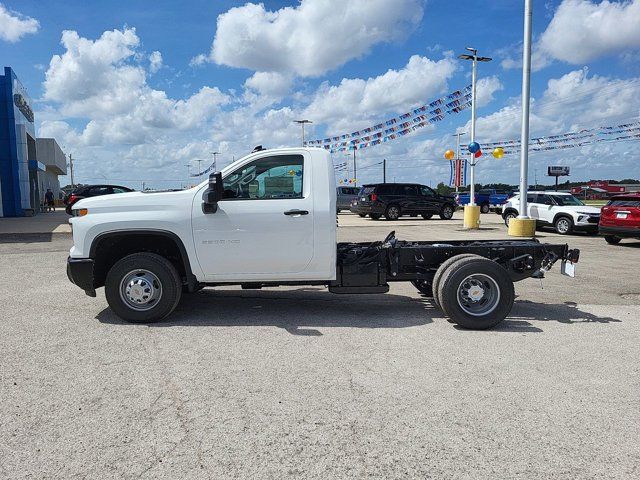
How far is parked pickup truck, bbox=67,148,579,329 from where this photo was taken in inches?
227

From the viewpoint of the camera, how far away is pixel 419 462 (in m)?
2.97

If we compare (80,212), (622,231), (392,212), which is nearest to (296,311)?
(80,212)

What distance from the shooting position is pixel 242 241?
582 centimetres

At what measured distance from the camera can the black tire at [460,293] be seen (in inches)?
225

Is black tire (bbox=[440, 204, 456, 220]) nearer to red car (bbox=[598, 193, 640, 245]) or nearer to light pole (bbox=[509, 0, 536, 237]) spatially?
light pole (bbox=[509, 0, 536, 237])

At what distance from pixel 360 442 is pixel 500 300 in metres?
3.13

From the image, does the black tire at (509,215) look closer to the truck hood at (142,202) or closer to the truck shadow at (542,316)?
the truck shadow at (542,316)

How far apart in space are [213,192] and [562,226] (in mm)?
16382

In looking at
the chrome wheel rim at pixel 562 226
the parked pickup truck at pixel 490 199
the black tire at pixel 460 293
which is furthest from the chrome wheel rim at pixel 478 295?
the parked pickup truck at pixel 490 199

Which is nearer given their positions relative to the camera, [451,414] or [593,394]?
[451,414]

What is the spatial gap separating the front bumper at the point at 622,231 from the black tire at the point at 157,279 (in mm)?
12431

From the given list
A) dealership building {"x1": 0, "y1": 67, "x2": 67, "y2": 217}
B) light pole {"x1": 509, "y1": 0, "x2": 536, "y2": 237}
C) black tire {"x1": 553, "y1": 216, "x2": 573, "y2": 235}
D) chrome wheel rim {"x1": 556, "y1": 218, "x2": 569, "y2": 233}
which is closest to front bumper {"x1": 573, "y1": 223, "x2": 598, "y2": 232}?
black tire {"x1": 553, "y1": 216, "x2": 573, "y2": 235}

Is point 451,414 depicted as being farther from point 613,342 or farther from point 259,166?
point 259,166

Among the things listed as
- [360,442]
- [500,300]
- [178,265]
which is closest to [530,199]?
[500,300]
